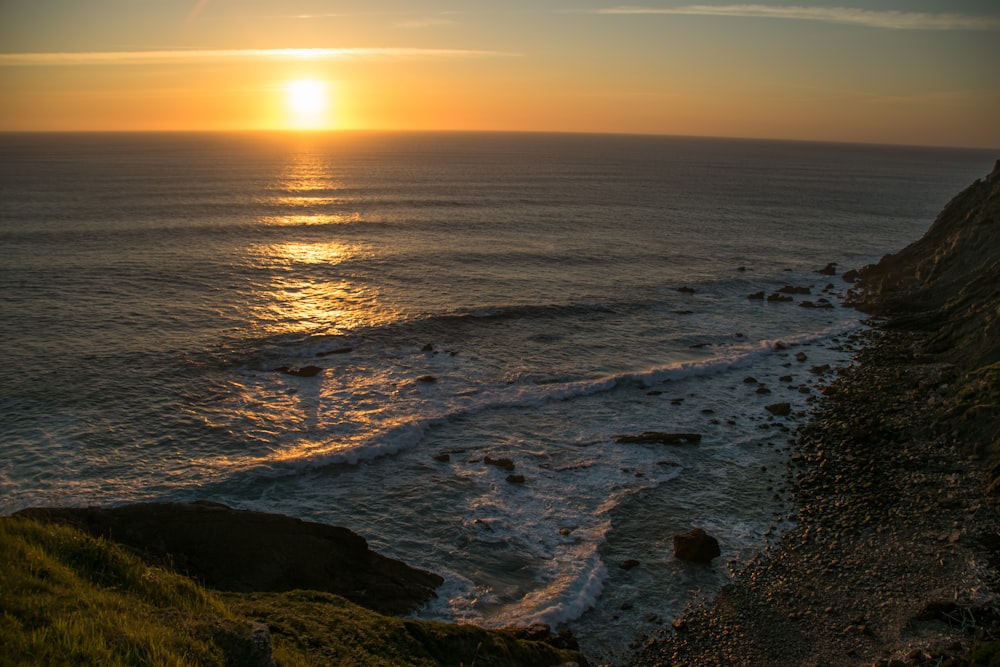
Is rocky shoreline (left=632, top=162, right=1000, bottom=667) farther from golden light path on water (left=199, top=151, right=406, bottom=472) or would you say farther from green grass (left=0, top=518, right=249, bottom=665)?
golden light path on water (left=199, top=151, right=406, bottom=472)

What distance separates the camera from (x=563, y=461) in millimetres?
26531

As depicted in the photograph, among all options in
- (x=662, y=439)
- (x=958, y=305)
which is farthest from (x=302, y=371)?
(x=958, y=305)

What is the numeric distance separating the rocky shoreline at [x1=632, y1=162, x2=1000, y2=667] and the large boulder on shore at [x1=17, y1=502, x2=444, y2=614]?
23.0 ft

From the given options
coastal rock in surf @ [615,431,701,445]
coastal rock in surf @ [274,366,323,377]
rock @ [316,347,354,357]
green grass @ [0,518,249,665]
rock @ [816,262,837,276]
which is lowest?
coastal rock in surf @ [615,431,701,445]

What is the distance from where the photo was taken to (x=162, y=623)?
9648 millimetres

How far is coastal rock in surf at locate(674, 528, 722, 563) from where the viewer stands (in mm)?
19625

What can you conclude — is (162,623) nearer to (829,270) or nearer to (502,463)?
(502,463)

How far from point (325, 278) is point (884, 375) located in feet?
136

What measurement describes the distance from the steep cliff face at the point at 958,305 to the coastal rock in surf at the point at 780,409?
18.6ft

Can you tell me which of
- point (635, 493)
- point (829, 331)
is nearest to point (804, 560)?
point (635, 493)

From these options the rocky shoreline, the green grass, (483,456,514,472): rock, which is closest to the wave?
(483,456,514,472): rock

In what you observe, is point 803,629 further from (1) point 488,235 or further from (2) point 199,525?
(1) point 488,235

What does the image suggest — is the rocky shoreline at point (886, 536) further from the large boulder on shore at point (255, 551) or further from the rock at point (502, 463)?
the rock at point (502, 463)

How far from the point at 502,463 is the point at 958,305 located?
1243 inches
